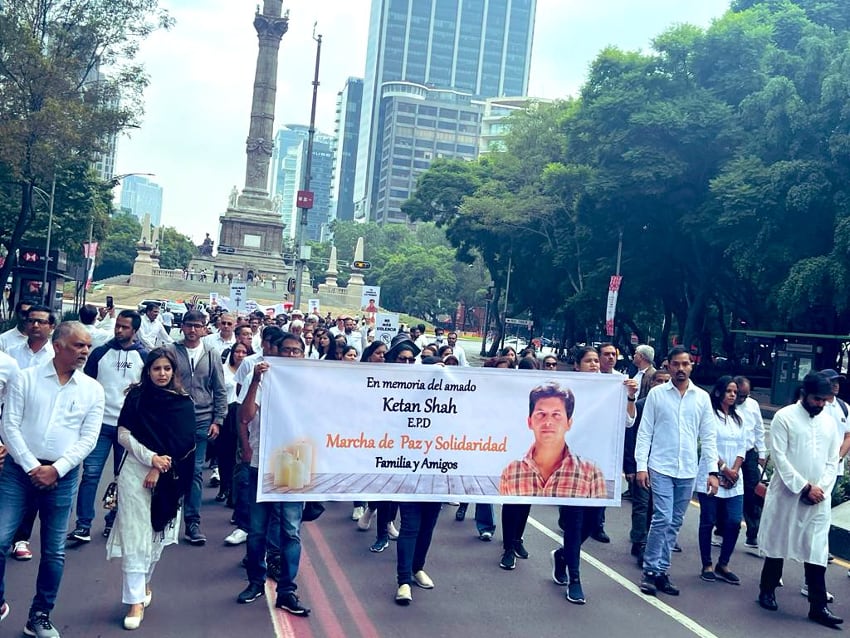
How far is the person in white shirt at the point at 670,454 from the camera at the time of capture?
7105 mm

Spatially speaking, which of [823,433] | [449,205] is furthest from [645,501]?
[449,205]

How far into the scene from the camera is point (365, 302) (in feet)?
87.4

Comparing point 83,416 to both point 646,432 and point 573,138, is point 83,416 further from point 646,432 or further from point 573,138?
point 573,138

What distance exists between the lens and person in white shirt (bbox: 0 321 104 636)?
5176mm

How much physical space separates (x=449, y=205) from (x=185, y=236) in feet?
334

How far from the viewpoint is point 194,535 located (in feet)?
25.7

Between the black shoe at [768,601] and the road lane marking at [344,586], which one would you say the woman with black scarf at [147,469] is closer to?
the road lane marking at [344,586]

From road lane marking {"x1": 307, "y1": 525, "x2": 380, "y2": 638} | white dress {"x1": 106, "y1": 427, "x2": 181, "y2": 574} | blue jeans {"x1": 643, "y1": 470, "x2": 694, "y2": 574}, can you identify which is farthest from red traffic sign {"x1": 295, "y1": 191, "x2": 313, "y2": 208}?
white dress {"x1": 106, "y1": 427, "x2": 181, "y2": 574}

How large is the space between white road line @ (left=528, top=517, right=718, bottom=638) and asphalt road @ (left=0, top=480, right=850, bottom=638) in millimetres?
10

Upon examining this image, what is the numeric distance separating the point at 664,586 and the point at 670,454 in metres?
1.01

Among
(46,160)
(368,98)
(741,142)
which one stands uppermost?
(368,98)

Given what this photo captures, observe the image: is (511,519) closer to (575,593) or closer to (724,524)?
(575,593)

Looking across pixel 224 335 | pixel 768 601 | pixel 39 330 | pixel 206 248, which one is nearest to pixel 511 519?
pixel 768 601

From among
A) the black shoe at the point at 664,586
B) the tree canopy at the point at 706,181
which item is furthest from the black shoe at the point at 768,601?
the tree canopy at the point at 706,181
